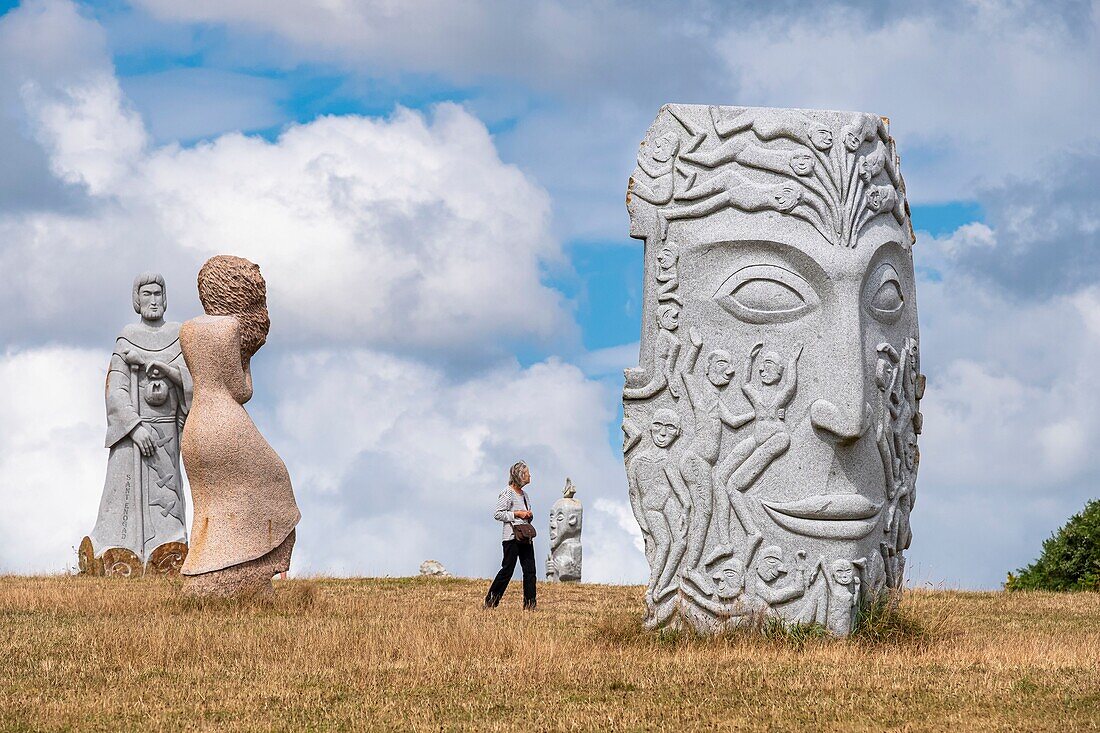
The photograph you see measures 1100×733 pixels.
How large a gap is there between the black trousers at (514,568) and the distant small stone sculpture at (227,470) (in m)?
2.45

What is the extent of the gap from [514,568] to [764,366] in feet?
18.5

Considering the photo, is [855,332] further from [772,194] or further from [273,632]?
[273,632]

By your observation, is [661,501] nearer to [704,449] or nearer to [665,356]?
[704,449]

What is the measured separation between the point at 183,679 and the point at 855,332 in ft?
17.4

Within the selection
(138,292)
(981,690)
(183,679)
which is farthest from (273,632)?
(138,292)

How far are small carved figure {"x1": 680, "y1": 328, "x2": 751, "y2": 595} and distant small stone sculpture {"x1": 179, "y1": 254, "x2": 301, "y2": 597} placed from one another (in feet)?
16.7

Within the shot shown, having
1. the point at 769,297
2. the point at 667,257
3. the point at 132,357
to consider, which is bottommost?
the point at 769,297

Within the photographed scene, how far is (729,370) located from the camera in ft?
32.1

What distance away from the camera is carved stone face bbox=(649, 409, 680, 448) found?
392 inches

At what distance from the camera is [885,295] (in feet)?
33.6

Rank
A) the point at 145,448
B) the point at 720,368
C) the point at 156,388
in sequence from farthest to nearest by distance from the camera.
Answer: the point at 156,388, the point at 145,448, the point at 720,368

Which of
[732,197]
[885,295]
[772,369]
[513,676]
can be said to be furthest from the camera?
[885,295]

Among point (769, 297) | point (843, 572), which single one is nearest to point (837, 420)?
point (769, 297)

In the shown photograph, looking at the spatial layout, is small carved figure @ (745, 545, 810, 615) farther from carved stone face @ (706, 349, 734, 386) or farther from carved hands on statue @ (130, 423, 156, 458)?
carved hands on statue @ (130, 423, 156, 458)
